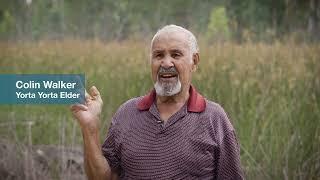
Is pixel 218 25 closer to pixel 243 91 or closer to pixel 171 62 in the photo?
pixel 243 91

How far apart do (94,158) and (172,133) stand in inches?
10.3

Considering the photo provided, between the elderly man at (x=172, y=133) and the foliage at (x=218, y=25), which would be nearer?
the elderly man at (x=172, y=133)

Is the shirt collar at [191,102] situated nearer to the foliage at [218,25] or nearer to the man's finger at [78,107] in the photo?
the man's finger at [78,107]

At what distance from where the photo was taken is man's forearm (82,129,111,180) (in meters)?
1.79

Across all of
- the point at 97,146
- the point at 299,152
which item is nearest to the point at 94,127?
the point at 97,146

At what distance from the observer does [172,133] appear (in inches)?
70.0

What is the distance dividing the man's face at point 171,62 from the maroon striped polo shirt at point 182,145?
8 centimetres

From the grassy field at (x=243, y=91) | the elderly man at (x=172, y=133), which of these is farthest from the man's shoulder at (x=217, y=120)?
the grassy field at (x=243, y=91)

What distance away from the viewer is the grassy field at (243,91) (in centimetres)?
255

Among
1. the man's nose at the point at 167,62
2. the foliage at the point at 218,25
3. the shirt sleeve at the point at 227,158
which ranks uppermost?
the foliage at the point at 218,25

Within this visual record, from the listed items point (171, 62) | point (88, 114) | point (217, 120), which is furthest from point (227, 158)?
point (88, 114)

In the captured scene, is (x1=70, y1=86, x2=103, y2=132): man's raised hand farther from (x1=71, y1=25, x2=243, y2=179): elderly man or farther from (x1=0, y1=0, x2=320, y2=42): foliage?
(x1=0, y1=0, x2=320, y2=42): foliage

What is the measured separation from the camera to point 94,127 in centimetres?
178

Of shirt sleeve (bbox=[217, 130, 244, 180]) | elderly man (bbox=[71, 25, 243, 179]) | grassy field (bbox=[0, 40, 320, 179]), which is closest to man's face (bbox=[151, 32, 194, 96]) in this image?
elderly man (bbox=[71, 25, 243, 179])
